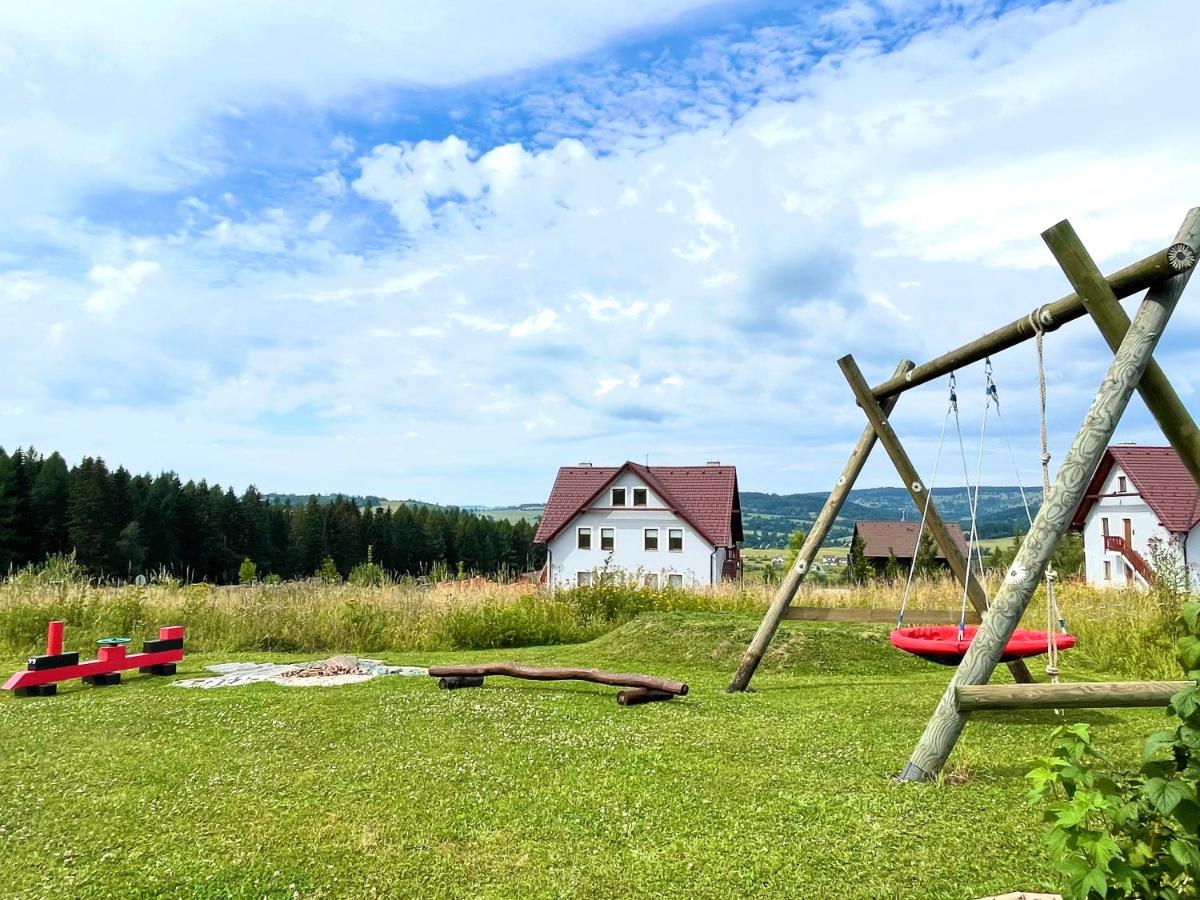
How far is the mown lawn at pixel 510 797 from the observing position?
3629 millimetres

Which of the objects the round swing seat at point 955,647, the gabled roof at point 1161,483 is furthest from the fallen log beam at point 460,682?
the gabled roof at point 1161,483

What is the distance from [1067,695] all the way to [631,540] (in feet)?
123

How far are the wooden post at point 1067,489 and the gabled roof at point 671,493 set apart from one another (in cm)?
3659

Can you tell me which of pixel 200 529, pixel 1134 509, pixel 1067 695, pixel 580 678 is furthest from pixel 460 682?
pixel 200 529

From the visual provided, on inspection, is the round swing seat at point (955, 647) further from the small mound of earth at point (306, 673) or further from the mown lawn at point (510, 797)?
the small mound of earth at point (306, 673)

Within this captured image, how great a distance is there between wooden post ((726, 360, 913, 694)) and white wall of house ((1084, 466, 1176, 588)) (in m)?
30.4

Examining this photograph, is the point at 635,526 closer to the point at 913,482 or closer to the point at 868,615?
the point at 868,615

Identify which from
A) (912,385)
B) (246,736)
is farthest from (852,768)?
(246,736)

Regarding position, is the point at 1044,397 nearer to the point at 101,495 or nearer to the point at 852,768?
the point at 852,768

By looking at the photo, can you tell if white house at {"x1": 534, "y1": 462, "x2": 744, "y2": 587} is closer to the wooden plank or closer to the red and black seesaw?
the red and black seesaw

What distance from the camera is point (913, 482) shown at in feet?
24.4

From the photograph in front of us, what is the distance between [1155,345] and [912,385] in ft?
8.23

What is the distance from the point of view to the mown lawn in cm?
363

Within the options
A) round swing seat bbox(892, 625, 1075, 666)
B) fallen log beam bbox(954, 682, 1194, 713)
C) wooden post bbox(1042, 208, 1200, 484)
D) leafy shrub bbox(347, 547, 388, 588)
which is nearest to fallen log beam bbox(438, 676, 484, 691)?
round swing seat bbox(892, 625, 1075, 666)
